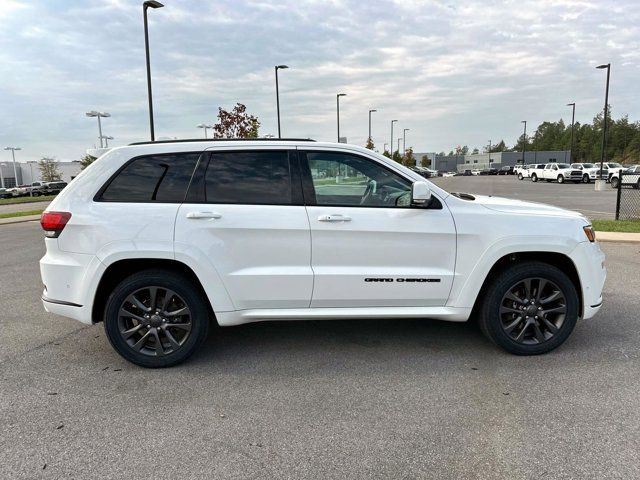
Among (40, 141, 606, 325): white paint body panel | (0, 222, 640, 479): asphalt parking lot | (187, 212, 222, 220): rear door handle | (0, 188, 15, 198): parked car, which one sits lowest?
(0, 188, 15, 198): parked car

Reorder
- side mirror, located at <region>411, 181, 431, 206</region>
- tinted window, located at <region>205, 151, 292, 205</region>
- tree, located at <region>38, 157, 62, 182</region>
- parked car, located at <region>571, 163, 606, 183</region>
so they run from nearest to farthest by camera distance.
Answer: side mirror, located at <region>411, 181, 431, 206</region> → tinted window, located at <region>205, 151, 292, 205</region> → parked car, located at <region>571, 163, 606, 183</region> → tree, located at <region>38, 157, 62, 182</region>

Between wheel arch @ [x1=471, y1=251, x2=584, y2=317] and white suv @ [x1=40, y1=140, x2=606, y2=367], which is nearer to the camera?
white suv @ [x1=40, y1=140, x2=606, y2=367]

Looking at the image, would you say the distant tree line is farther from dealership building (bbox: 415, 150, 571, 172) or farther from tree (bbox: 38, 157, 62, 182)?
tree (bbox: 38, 157, 62, 182)

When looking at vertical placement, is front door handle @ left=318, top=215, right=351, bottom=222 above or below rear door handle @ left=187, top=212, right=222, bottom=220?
below

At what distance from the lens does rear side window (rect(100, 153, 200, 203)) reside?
380 centimetres

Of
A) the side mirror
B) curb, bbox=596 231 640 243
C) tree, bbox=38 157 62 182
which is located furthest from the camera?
tree, bbox=38 157 62 182

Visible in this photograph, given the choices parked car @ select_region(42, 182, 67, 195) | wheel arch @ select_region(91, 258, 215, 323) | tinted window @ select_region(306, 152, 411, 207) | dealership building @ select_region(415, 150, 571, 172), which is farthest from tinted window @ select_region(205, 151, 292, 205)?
dealership building @ select_region(415, 150, 571, 172)

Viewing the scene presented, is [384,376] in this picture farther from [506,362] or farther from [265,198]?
[265,198]

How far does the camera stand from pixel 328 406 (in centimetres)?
326

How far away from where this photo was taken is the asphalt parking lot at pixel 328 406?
263 cm

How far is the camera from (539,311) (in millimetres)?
3986

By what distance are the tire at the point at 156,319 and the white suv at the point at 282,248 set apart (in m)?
0.01

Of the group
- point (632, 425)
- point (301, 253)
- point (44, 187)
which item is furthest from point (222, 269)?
point (44, 187)

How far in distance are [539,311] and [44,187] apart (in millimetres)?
61498
